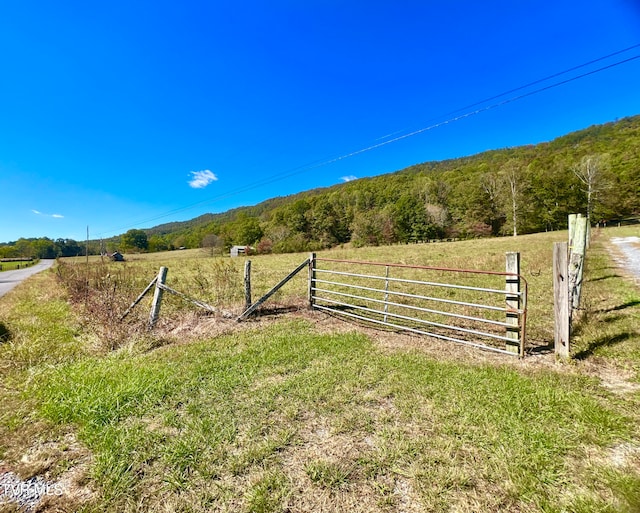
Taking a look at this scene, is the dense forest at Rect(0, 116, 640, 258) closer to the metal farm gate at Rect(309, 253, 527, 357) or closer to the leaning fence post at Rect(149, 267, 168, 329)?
the metal farm gate at Rect(309, 253, 527, 357)

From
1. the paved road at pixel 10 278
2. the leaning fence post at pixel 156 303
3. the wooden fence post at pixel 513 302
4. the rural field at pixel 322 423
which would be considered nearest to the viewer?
the rural field at pixel 322 423

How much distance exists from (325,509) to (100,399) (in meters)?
3.15

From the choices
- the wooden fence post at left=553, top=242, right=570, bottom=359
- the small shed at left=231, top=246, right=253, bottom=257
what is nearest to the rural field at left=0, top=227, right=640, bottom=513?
the wooden fence post at left=553, top=242, right=570, bottom=359

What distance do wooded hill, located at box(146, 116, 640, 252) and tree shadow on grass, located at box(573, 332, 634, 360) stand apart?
44477mm

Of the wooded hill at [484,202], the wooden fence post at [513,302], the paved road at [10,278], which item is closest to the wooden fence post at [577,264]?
the wooden fence post at [513,302]

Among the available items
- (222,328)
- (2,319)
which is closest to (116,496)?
(222,328)

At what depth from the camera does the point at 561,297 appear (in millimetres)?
3930

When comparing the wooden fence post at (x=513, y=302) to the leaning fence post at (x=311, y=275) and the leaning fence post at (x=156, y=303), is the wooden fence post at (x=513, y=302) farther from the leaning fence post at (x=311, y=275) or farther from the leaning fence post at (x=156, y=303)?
the leaning fence post at (x=156, y=303)

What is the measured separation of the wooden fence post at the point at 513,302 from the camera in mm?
4328

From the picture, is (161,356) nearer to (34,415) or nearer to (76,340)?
(34,415)

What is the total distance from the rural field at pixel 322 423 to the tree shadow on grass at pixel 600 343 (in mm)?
43

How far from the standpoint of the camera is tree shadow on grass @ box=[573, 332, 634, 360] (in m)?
4.20

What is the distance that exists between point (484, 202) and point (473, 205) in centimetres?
180

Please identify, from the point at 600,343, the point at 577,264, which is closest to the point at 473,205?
the point at 577,264
